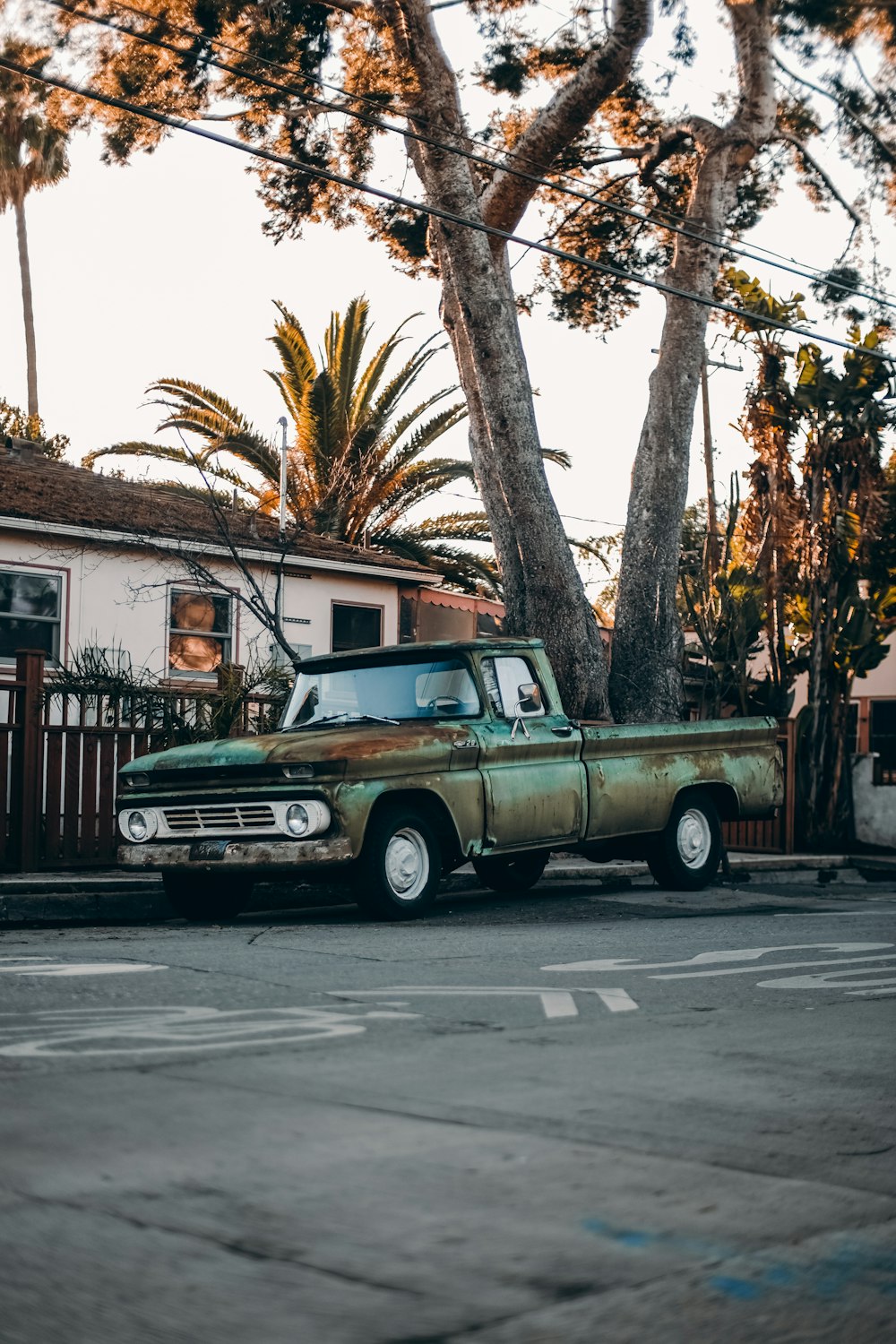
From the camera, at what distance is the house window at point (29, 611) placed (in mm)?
19922

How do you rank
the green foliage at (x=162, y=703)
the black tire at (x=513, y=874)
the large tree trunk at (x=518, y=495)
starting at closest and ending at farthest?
the black tire at (x=513, y=874)
the green foliage at (x=162, y=703)
the large tree trunk at (x=518, y=495)

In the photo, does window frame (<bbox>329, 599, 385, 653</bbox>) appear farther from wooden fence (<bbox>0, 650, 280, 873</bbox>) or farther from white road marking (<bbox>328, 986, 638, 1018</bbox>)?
white road marking (<bbox>328, 986, 638, 1018</bbox>)

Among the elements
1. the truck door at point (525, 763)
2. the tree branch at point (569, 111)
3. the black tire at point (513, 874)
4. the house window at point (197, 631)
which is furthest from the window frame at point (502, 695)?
the house window at point (197, 631)

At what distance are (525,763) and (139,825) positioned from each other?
2.88m

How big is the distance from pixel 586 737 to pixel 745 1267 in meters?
9.29

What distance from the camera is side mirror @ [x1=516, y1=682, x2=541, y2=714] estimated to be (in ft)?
40.1

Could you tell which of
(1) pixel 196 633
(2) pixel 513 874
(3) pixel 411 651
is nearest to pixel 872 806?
(2) pixel 513 874

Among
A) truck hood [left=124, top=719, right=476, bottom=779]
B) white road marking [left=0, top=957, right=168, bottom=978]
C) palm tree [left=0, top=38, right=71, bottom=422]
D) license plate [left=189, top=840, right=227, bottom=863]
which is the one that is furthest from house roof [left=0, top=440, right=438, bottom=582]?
palm tree [left=0, top=38, right=71, bottom=422]

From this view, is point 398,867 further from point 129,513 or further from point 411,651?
point 129,513

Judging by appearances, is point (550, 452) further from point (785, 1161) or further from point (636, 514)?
point (785, 1161)

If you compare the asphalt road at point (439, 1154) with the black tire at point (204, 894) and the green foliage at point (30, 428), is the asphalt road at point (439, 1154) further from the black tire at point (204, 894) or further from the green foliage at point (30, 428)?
the green foliage at point (30, 428)

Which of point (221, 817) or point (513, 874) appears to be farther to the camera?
point (513, 874)

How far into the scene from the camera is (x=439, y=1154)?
4.22 meters

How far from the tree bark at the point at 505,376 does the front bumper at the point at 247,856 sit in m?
6.95
